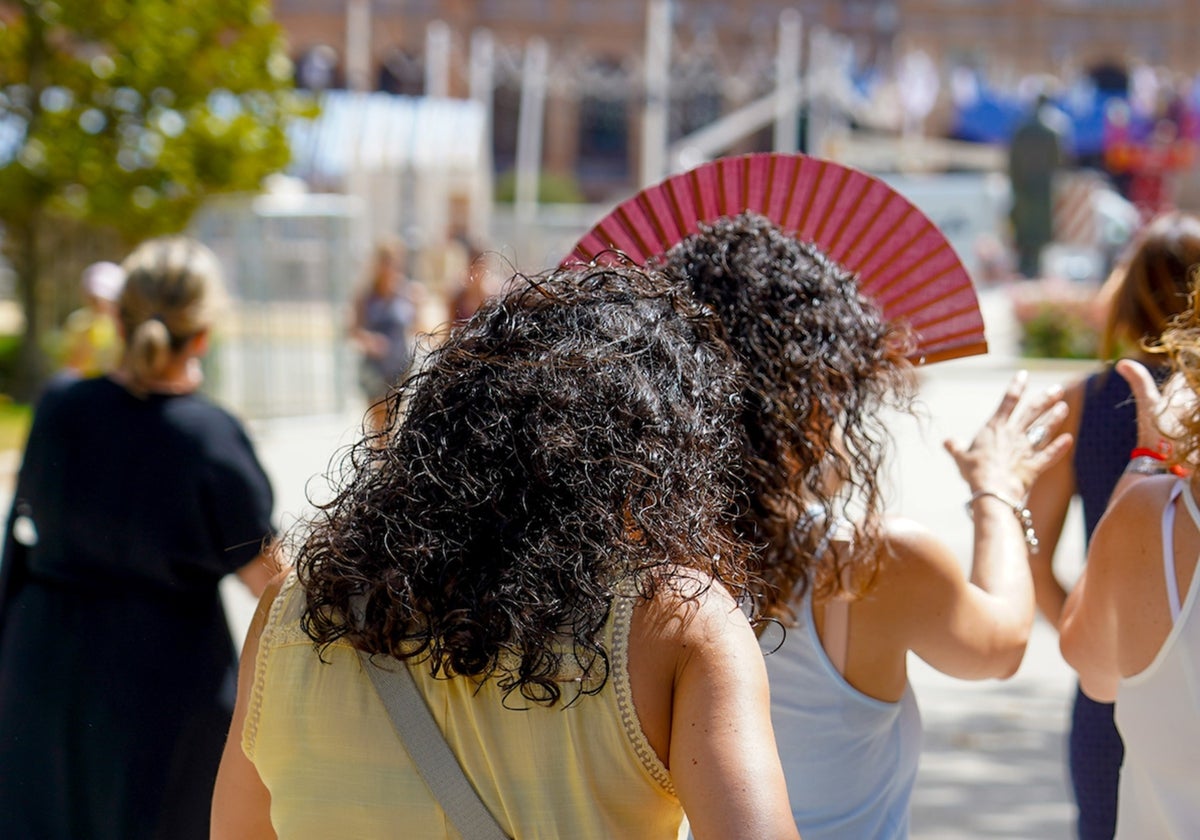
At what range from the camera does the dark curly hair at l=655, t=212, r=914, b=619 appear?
197 centimetres

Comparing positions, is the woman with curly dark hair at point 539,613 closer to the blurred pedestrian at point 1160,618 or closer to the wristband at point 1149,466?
the blurred pedestrian at point 1160,618

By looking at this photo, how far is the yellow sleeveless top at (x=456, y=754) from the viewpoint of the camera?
1.45 metres

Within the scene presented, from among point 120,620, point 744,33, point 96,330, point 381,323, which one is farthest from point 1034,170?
point 744,33

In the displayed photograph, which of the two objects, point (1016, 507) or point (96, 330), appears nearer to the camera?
point (1016, 507)

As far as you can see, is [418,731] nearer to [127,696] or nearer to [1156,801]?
[1156,801]

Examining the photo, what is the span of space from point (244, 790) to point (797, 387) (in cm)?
91

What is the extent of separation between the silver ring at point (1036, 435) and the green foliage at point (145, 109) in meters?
11.8

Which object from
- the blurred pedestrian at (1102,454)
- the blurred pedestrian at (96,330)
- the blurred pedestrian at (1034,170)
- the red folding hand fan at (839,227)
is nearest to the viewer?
the red folding hand fan at (839,227)

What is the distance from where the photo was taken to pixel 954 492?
10156 millimetres

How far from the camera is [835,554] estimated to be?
1.95 m

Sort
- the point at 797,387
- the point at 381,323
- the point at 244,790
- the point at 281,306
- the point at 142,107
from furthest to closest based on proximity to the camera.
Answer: the point at 142,107
the point at 281,306
the point at 381,323
the point at 797,387
the point at 244,790

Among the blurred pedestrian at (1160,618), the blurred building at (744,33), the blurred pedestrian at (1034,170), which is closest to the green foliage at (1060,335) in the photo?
the blurred pedestrian at (1034,170)

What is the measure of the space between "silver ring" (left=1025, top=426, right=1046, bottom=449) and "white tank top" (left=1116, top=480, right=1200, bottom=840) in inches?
13.4

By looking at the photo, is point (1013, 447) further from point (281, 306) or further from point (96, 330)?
point (281, 306)
